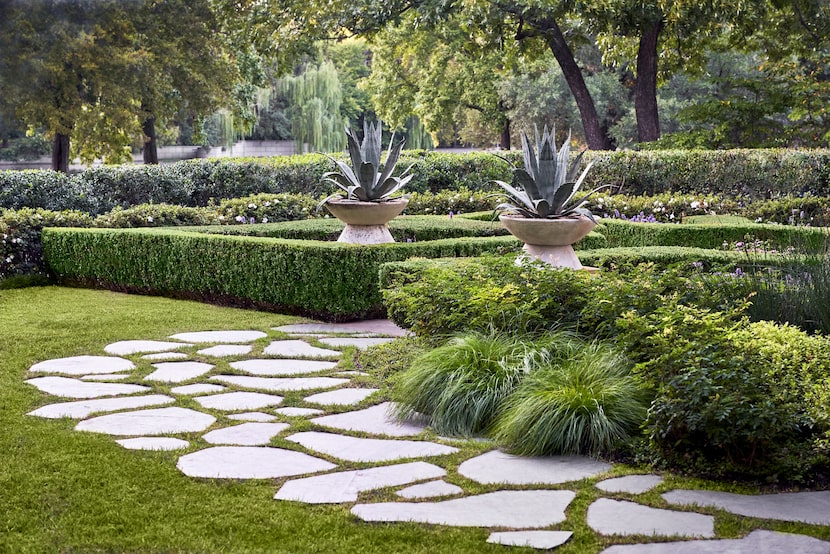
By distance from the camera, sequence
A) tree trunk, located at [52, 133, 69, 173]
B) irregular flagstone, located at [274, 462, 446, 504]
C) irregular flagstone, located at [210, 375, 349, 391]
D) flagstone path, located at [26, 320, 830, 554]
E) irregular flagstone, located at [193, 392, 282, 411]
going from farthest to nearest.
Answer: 1. tree trunk, located at [52, 133, 69, 173]
2. irregular flagstone, located at [210, 375, 349, 391]
3. irregular flagstone, located at [193, 392, 282, 411]
4. irregular flagstone, located at [274, 462, 446, 504]
5. flagstone path, located at [26, 320, 830, 554]

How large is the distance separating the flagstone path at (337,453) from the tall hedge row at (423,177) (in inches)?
296

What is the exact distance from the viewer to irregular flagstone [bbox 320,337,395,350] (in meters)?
7.15

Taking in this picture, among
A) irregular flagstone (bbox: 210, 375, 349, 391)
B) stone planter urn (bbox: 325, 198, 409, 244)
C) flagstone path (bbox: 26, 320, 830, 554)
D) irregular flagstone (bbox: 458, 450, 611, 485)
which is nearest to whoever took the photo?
flagstone path (bbox: 26, 320, 830, 554)

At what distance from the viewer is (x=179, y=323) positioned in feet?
26.6

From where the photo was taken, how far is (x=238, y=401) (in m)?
5.44

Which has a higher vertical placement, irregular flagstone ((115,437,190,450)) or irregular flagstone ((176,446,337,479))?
irregular flagstone ((115,437,190,450))

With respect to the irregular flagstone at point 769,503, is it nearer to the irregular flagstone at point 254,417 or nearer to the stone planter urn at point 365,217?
the irregular flagstone at point 254,417

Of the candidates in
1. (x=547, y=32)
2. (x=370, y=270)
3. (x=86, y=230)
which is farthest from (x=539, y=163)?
(x=547, y=32)

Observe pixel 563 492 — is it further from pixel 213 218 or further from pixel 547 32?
pixel 547 32

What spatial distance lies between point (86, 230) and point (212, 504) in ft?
25.0

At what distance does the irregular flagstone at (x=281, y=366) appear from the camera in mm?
6203

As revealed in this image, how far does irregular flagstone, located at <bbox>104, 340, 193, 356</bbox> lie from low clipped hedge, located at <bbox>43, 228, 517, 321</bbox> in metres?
1.75

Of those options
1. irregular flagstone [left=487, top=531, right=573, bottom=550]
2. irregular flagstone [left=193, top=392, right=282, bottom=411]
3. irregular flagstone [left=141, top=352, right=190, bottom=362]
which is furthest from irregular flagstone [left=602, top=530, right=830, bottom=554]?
irregular flagstone [left=141, top=352, right=190, bottom=362]

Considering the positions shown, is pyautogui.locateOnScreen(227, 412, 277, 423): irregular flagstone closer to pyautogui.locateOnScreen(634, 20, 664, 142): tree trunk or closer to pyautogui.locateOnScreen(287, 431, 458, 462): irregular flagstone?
pyautogui.locateOnScreen(287, 431, 458, 462): irregular flagstone
